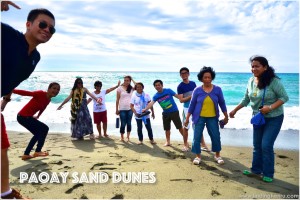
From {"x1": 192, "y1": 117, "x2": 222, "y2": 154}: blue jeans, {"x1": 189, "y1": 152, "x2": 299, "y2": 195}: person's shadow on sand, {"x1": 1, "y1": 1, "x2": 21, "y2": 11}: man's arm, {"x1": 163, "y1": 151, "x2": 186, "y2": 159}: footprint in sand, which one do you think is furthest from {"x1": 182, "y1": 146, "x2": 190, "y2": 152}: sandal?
{"x1": 1, "y1": 1, "x2": 21, "y2": 11}: man's arm

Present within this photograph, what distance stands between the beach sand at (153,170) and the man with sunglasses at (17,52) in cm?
130

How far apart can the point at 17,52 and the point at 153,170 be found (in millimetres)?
3052

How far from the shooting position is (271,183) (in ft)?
12.8

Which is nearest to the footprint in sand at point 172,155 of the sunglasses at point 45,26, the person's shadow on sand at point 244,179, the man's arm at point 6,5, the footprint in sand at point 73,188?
the person's shadow on sand at point 244,179

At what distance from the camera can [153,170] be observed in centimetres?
446

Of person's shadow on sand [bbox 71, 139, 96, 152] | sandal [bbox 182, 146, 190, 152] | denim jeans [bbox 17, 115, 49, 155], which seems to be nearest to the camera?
denim jeans [bbox 17, 115, 49, 155]

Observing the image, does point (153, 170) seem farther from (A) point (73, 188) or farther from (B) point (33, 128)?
(B) point (33, 128)

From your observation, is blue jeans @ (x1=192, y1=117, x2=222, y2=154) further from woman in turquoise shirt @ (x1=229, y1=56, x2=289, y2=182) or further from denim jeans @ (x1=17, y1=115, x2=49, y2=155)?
denim jeans @ (x1=17, y1=115, x2=49, y2=155)

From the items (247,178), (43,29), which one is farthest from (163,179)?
(43,29)

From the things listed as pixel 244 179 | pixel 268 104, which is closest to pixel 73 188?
pixel 244 179

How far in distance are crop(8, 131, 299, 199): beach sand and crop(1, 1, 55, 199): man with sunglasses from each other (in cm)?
130

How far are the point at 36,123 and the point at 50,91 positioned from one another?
73 centimetres

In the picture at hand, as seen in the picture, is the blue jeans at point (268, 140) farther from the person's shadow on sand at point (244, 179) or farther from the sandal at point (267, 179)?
the person's shadow on sand at point (244, 179)

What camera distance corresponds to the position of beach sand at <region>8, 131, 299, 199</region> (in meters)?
3.54
